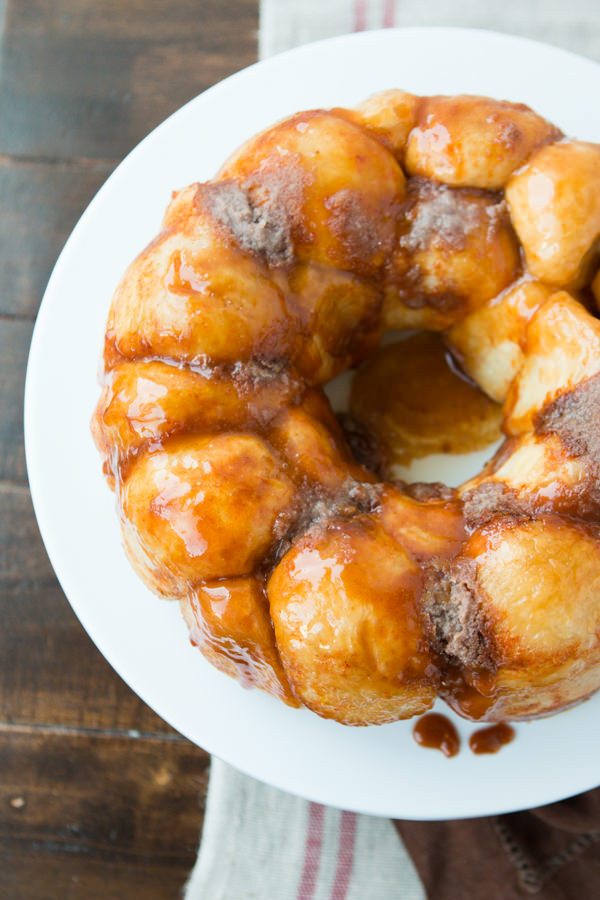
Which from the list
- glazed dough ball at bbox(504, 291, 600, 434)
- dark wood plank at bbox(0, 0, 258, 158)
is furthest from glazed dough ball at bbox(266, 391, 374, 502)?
dark wood plank at bbox(0, 0, 258, 158)

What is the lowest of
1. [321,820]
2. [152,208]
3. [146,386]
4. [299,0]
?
[321,820]

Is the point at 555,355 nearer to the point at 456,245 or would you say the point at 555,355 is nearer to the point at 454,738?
the point at 456,245

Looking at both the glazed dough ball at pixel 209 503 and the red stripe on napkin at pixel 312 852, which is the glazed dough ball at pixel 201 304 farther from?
the red stripe on napkin at pixel 312 852

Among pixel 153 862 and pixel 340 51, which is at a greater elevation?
pixel 340 51

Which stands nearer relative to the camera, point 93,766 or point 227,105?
point 227,105

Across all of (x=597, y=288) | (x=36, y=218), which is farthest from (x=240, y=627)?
(x=36, y=218)

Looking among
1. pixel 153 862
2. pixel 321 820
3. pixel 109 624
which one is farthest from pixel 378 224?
pixel 153 862

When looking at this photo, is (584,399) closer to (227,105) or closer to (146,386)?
(146,386)

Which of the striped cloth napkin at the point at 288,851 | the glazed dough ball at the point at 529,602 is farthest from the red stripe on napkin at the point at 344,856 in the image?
the glazed dough ball at the point at 529,602
